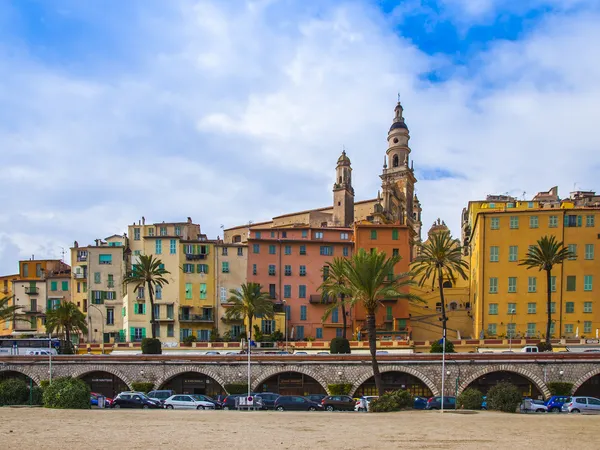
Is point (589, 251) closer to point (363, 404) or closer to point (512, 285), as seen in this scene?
point (512, 285)

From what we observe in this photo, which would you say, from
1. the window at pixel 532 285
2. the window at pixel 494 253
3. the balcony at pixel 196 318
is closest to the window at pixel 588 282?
the window at pixel 532 285

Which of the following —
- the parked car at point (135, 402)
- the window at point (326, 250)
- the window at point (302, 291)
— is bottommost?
the parked car at point (135, 402)

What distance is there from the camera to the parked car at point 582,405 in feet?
133

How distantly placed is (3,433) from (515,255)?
53.1 m

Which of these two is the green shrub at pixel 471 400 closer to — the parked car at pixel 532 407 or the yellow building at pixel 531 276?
the parked car at pixel 532 407

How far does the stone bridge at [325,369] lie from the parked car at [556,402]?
356 centimetres

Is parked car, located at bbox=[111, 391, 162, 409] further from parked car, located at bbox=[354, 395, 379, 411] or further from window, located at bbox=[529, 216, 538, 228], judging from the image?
window, located at bbox=[529, 216, 538, 228]

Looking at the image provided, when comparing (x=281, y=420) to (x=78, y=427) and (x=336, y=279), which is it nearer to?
(x=78, y=427)

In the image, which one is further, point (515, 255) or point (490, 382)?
point (515, 255)

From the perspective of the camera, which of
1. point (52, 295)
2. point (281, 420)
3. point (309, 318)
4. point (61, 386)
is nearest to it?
point (281, 420)

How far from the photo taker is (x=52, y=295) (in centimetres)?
8838

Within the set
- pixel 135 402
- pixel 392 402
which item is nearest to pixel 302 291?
pixel 135 402

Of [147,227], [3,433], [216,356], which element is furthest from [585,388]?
[147,227]

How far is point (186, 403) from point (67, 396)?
8563 mm
